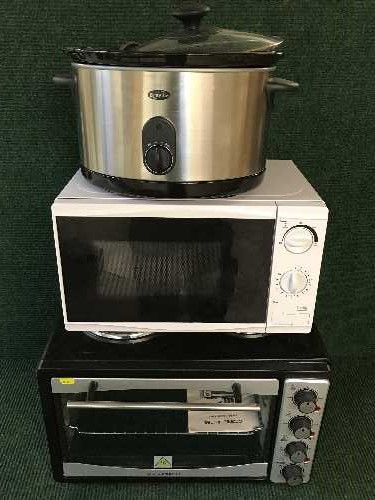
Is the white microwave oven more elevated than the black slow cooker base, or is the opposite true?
the black slow cooker base

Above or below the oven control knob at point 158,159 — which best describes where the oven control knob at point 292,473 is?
below

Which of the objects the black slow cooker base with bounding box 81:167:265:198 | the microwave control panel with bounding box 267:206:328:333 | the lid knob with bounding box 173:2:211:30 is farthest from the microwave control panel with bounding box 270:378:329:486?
the lid knob with bounding box 173:2:211:30

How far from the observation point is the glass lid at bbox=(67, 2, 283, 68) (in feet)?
2.37

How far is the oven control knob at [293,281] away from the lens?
2.83 ft

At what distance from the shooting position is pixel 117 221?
2.74ft

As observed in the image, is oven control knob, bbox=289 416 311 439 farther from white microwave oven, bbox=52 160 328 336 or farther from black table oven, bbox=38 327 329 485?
white microwave oven, bbox=52 160 328 336

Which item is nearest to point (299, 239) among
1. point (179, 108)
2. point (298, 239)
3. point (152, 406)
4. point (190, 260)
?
point (298, 239)

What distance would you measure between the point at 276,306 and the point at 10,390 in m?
0.81

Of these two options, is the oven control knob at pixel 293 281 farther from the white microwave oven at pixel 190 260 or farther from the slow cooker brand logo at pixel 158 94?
the slow cooker brand logo at pixel 158 94

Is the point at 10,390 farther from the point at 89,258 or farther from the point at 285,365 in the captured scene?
the point at 285,365

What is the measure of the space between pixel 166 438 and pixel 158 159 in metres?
0.59

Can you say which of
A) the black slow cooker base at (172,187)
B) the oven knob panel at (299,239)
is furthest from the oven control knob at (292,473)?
the black slow cooker base at (172,187)

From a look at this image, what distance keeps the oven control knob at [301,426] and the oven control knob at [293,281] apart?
0.25 m

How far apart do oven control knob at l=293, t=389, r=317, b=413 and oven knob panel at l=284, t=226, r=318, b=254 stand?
27cm
